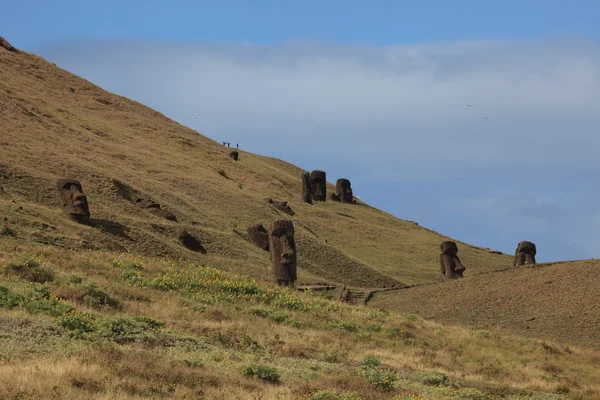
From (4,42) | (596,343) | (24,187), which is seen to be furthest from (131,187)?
(4,42)

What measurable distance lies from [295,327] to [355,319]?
363 centimetres

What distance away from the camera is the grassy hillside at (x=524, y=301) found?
1323 inches

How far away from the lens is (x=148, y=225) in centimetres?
4753

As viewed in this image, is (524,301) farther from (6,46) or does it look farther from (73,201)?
(6,46)

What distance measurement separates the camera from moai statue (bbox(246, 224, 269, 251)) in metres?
54.3

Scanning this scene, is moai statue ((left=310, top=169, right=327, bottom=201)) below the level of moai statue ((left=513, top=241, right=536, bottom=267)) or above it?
above

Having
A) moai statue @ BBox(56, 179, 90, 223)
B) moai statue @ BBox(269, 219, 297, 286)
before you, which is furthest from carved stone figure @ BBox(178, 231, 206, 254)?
moai statue @ BBox(269, 219, 297, 286)

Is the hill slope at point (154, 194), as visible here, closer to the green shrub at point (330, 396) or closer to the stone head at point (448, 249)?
the stone head at point (448, 249)

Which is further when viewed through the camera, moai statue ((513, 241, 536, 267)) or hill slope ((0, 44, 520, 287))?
moai statue ((513, 241, 536, 267))

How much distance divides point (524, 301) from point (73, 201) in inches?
848

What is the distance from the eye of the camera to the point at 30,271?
26375 millimetres

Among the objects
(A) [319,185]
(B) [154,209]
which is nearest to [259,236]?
(B) [154,209]

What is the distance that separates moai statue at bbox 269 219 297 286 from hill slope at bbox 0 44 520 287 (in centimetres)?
346

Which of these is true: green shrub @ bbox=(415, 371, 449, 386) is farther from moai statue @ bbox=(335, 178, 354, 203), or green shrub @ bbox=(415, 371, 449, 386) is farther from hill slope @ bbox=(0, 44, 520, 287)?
moai statue @ bbox=(335, 178, 354, 203)
